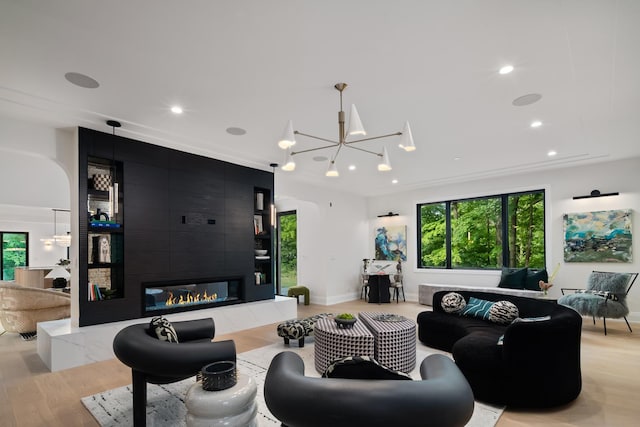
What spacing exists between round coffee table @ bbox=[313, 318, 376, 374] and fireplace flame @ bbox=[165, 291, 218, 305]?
2601 millimetres

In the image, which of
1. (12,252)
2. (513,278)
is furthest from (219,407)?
(12,252)

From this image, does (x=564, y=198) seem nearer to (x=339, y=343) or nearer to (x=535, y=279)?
(x=535, y=279)

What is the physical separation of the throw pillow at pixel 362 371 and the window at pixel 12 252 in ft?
46.1

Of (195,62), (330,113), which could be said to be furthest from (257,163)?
(195,62)

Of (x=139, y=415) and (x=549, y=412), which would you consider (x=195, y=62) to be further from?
(x=549, y=412)

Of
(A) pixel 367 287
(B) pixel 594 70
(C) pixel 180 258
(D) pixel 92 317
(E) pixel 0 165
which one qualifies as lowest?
(A) pixel 367 287

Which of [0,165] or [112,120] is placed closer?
[112,120]

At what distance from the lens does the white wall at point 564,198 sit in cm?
614

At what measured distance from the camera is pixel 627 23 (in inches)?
97.7

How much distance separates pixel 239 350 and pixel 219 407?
9.72 feet

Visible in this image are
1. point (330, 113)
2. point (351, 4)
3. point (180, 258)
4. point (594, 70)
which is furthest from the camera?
point (180, 258)

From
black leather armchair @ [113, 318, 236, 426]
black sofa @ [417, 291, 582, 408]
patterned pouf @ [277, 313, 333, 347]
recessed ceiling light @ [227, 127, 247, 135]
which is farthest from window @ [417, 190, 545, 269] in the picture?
black leather armchair @ [113, 318, 236, 426]

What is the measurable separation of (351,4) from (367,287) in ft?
25.1

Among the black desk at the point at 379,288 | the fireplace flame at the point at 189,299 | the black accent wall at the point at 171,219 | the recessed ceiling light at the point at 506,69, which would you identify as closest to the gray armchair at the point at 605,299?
the black desk at the point at 379,288
